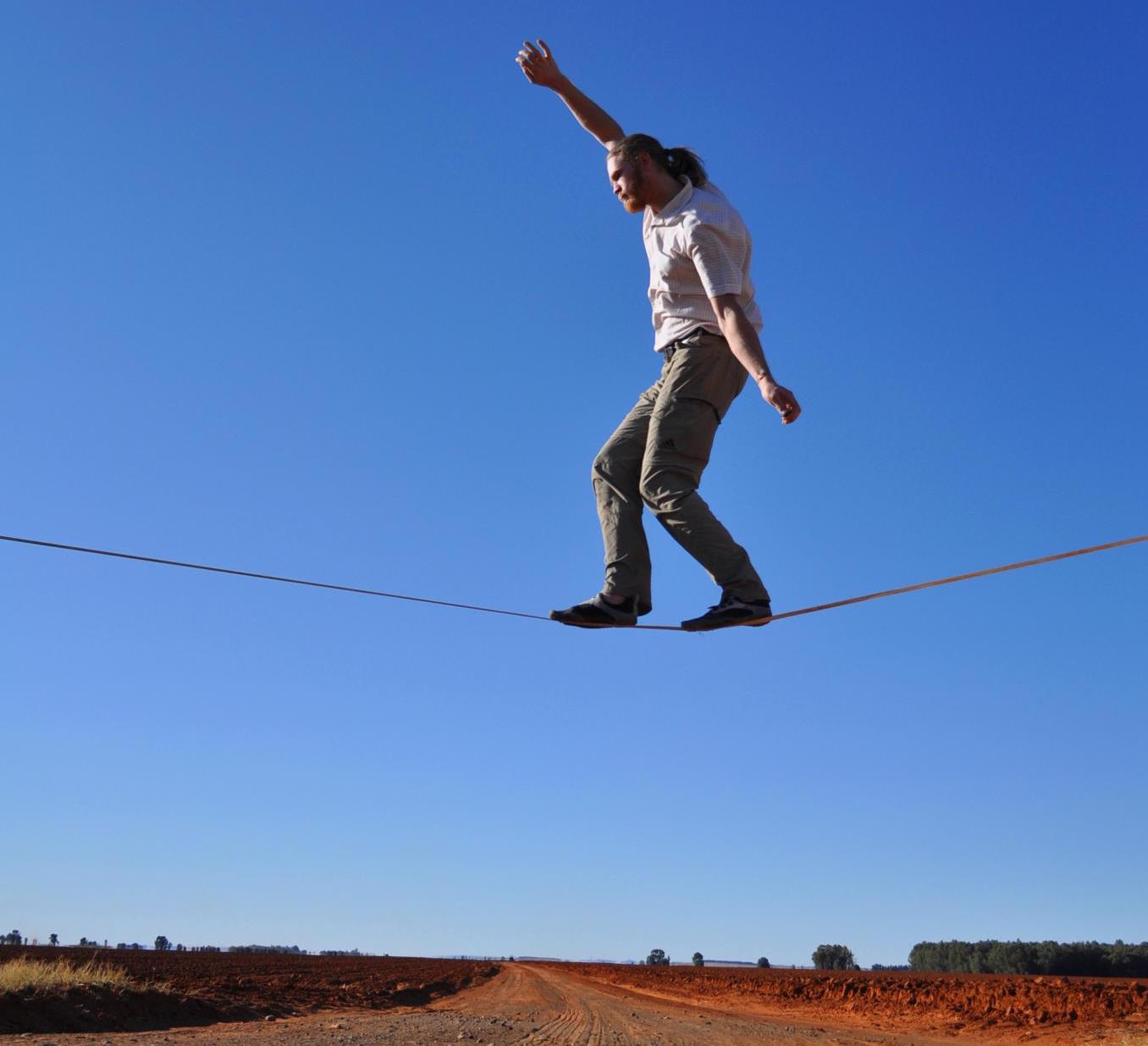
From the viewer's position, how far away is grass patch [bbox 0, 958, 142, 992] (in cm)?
1573

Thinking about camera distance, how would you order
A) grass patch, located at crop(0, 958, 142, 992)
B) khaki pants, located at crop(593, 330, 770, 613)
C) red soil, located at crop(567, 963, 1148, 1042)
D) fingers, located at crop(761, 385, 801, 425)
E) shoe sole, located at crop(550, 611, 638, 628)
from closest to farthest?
fingers, located at crop(761, 385, 801, 425) → khaki pants, located at crop(593, 330, 770, 613) → shoe sole, located at crop(550, 611, 638, 628) → grass patch, located at crop(0, 958, 142, 992) → red soil, located at crop(567, 963, 1148, 1042)

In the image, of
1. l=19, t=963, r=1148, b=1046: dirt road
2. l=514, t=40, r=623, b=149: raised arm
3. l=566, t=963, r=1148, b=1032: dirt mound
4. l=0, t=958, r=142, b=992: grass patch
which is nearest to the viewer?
l=514, t=40, r=623, b=149: raised arm

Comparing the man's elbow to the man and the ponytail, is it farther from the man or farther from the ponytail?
the ponytail

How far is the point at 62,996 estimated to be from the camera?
1588 cm

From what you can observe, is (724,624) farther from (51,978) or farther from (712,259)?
(51,978)

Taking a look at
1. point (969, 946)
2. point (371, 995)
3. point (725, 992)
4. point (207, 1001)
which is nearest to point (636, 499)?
point (207, 1001)

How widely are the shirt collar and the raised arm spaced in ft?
2.39

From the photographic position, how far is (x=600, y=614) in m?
5.45

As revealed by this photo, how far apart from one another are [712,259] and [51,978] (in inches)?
686

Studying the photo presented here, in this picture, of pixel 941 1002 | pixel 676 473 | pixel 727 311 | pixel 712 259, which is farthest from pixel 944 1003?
pixel 712 259

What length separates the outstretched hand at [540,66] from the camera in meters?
6.10

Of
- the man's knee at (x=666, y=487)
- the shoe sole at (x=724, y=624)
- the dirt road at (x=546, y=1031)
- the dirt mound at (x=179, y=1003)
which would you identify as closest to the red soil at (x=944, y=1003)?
the dirt road at (x=546, y=1031)

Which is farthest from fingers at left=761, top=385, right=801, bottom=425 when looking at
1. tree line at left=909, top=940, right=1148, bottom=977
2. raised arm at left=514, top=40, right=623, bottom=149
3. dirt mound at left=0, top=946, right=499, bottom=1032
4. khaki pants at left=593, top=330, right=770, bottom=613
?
tree line at left=909, top=940, right=1148, bottom=977

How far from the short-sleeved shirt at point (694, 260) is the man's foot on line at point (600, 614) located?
1378mm
